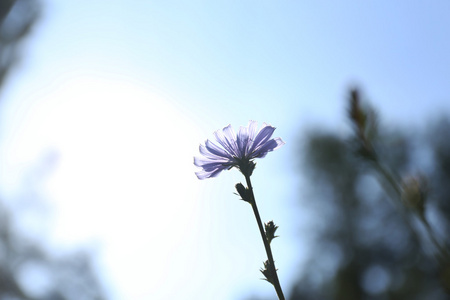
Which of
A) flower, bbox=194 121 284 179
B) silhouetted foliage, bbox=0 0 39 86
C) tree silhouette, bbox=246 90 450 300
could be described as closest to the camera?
flower, bbox=194 121 284 179

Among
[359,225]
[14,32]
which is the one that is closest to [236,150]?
[14,32]

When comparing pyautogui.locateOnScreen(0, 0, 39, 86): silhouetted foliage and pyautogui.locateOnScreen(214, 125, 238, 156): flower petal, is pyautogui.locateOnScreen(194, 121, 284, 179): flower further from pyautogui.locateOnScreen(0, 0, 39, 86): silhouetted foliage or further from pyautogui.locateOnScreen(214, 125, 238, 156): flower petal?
pyautogui.locateOnScreen(0, 0, 39, 86): silhouetted foliage

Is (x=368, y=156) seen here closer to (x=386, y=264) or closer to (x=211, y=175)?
(x=211, y=175)

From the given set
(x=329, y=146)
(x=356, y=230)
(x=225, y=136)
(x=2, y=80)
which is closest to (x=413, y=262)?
(x=356, y=230)

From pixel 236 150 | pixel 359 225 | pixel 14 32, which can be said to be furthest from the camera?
pixel 359 225

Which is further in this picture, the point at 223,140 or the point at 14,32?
the point at 14,32

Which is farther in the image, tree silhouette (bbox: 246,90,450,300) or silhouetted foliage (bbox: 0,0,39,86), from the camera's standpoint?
tree silhouette (bbox: 246,90,450,300)

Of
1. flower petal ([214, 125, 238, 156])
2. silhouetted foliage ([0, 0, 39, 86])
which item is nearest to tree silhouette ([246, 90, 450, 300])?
silhouetted foliage ([0, 0, 39, 86])

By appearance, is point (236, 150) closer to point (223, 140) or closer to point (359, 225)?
point (223, 140)

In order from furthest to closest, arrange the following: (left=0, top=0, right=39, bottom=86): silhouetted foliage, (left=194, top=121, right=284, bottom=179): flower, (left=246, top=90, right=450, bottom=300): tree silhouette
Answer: (left=246, top=90, right=450, bottom=300): tree silhouette
(left=0, top=0, right=39, bottom=86): silhouetted foliage
(left=194, top=121, right=284, bottom=179): flower
